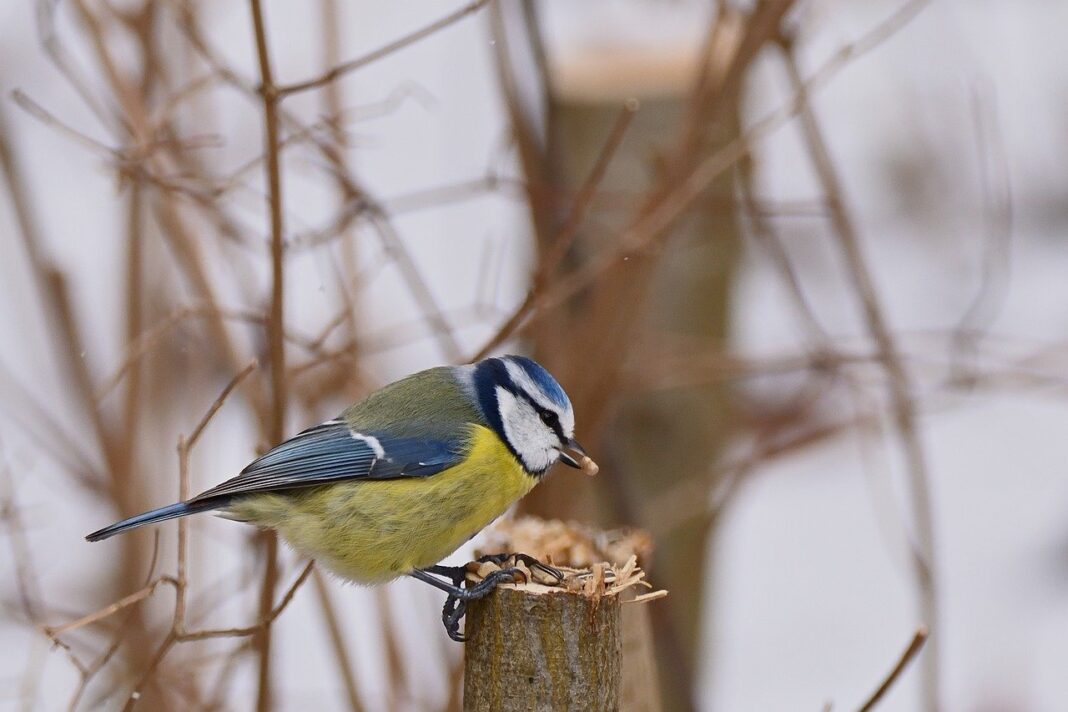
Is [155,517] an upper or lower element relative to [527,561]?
upper

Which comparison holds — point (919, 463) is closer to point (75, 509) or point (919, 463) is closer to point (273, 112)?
point (273, 112)

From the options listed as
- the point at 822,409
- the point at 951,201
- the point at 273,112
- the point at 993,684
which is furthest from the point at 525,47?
the point at 951,201

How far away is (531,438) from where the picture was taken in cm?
160

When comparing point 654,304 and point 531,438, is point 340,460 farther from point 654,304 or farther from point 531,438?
point 654,304

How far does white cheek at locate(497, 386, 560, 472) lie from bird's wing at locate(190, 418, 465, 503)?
0.08 metres

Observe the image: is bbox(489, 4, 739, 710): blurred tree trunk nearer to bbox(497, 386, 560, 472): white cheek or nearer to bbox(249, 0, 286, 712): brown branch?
bbox(497, 386, 560, 472): white cheek

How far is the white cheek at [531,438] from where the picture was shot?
160 cm

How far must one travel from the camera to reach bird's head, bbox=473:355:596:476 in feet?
5.13

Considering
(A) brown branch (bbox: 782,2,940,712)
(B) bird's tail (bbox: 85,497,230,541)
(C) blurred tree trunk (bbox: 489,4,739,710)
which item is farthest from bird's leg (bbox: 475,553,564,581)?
(A) brown branch (bbox: 782,2,940,712)

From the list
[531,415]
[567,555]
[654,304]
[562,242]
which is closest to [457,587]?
[567,555]

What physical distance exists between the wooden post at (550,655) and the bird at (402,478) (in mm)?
362

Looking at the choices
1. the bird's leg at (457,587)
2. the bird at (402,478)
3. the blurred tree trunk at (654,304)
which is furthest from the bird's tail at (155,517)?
the blurred tree trunk at (654,304)

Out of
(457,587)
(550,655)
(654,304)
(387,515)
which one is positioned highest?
(654,304)

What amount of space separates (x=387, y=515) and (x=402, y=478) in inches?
2.1
